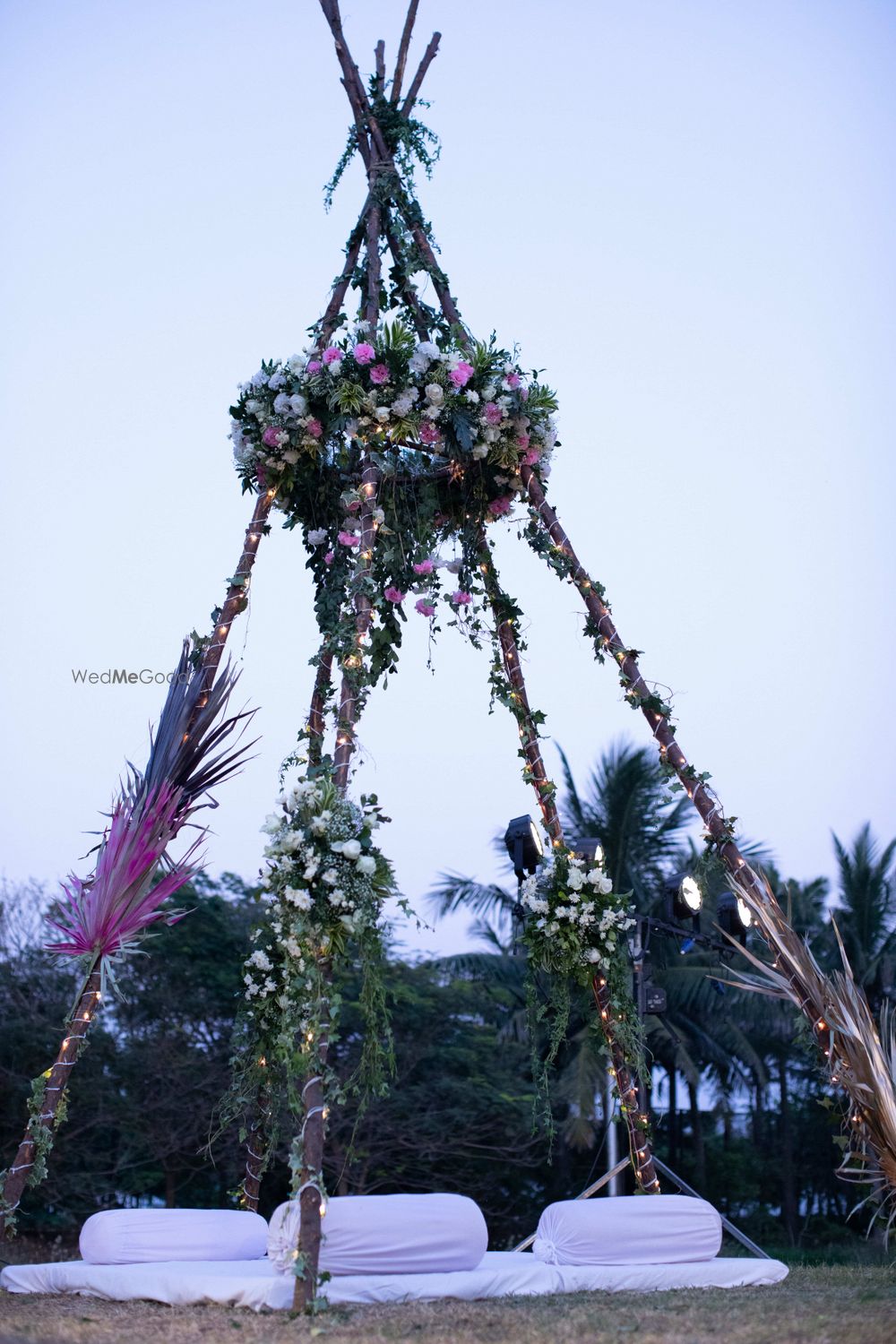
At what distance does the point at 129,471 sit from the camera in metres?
10.4

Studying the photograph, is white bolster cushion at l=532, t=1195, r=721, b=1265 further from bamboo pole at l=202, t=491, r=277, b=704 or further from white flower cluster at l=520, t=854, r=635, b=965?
bamboo pole at l=202, t=491, r=277, b=704

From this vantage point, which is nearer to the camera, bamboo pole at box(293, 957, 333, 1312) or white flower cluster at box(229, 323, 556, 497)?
bamboo pole at box(293, 957, 333, 1312)

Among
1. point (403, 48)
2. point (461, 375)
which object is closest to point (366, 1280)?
point (461, 375)

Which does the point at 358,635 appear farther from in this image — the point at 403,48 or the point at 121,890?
the point at 403,48

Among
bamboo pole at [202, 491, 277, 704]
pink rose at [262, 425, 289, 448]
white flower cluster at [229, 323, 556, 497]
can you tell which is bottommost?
bamboo pole at [202, 491, 277, 704]

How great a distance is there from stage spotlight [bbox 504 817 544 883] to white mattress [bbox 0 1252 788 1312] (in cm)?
207

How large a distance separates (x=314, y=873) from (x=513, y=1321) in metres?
1.75

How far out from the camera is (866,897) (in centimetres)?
1916

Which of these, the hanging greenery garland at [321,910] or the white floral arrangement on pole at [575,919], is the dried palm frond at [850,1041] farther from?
the hanging greenery garland at [321,910]

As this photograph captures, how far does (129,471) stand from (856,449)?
5.65 metres

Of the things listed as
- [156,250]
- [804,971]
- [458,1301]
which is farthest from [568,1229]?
[156,250]

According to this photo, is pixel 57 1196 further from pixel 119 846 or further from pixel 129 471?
pixel 119 846

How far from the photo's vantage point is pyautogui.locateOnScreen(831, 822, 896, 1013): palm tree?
19047 mm

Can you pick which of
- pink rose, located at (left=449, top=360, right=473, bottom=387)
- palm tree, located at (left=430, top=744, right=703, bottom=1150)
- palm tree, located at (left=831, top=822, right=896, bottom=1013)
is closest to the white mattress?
pink rose, located at (left=449, top=360, right=473, bottom=387)
